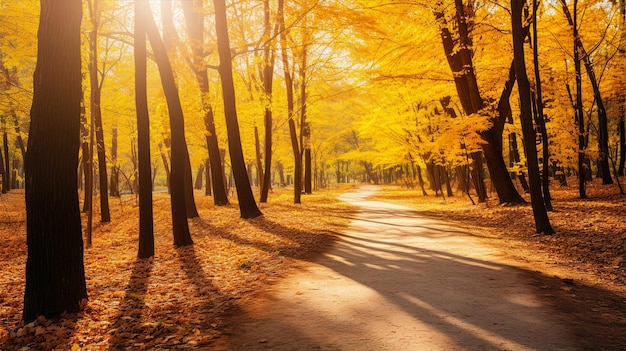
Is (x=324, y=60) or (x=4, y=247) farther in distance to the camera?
(x=324, y=60)

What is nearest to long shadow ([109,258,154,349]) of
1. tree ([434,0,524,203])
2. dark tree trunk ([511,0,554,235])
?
dark tree trunk ([511,0,554,235])

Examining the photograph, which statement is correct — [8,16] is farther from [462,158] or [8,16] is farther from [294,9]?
[462,158]

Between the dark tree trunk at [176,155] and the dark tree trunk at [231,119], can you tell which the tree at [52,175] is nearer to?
the dark tree trunk at [176,155]

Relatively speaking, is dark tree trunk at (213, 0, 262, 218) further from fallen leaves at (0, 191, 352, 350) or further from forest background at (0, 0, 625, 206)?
fallen leaves at (0, 191, 352, 350)

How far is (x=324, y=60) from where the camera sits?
65.5 feet

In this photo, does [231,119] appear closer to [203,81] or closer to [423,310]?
[203,81]

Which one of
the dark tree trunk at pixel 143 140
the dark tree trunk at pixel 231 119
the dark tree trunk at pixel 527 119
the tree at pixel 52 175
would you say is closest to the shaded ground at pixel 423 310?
the tree at pixel 52 175

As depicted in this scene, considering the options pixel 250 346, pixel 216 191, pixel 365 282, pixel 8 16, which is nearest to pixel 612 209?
pixel 365 282

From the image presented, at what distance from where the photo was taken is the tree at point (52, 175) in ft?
15.3

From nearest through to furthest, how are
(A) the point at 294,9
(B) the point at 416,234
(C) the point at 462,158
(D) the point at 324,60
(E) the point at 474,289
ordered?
(E) the point at 474,289 < (B) the point at 416,234 < (A) the point at 294,9 < (C) the point at 462,158 < (D) the point at 324,60

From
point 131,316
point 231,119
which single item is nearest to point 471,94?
point 231,119

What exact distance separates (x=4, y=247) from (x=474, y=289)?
1222 cm

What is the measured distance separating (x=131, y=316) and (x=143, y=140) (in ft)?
14.8

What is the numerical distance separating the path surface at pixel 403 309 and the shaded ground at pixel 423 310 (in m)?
0.01
